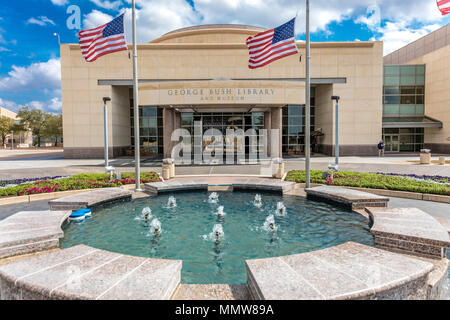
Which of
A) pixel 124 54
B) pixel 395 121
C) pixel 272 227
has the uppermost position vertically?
pixel 124 54

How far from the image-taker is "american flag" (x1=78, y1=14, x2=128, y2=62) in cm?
1222

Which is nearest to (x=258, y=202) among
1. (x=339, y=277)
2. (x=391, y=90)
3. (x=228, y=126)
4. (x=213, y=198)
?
(x=213, y=198)

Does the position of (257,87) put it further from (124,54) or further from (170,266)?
(170,266)

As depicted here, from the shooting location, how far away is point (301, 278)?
376 cm

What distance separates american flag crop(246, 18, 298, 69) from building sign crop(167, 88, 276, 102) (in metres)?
7.26

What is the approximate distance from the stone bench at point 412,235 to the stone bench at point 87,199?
25.9 ft

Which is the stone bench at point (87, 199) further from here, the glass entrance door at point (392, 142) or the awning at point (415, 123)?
the glass entrance door at point (392, 142)

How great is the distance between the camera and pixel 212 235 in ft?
21.9

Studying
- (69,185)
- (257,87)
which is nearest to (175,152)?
(257,87)

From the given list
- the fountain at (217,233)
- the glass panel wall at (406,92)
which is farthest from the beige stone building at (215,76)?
the fountain at (217,233)

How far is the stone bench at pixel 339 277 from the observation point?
3377 millimetres

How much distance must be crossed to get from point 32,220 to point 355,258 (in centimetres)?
689
